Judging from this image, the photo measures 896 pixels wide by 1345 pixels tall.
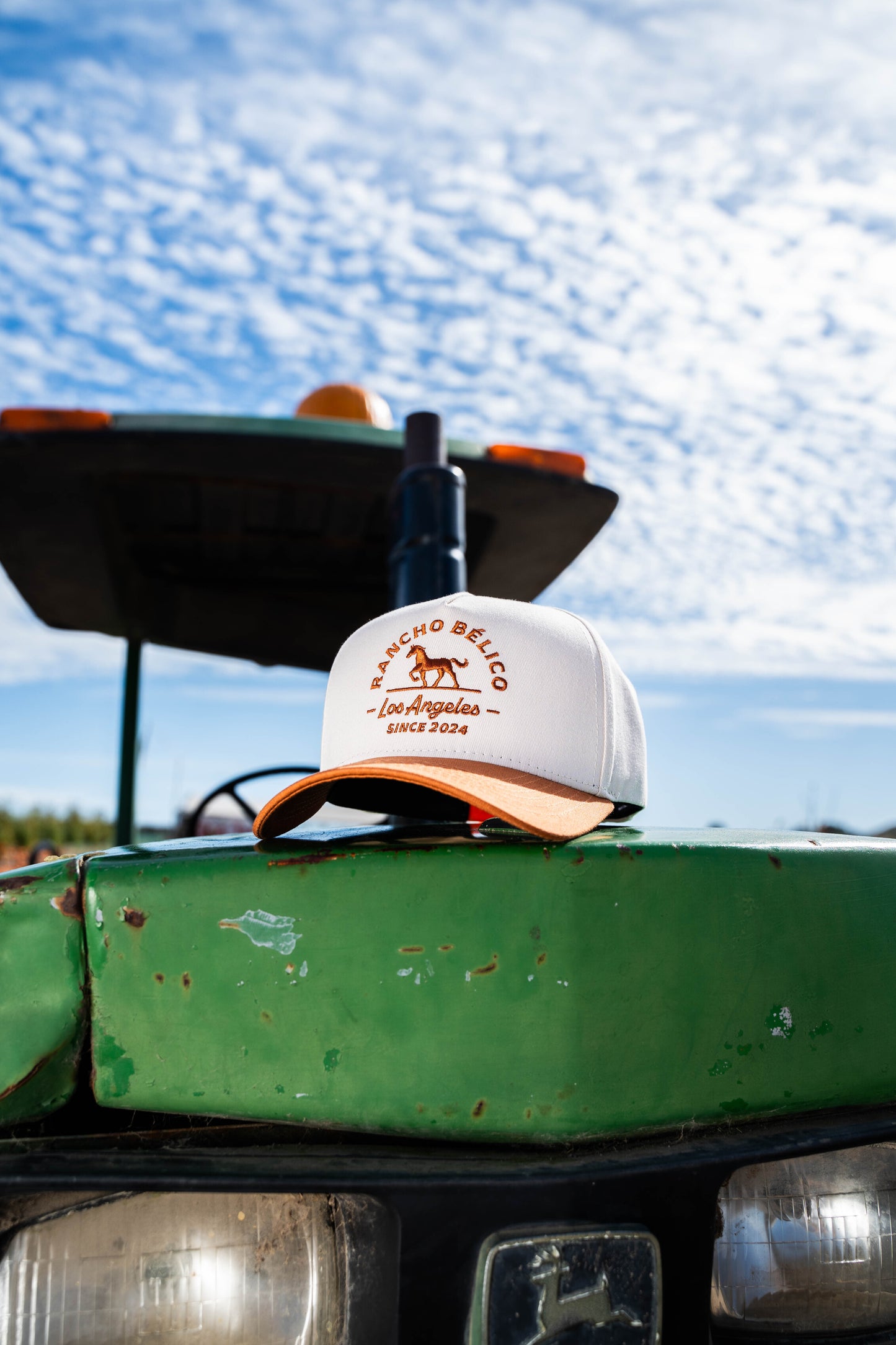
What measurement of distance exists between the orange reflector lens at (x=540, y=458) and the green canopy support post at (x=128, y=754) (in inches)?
52.9

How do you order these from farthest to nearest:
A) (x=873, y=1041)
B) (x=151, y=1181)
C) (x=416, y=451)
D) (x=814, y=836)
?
(x=416, y=451) < (x=814, y=836) < (x=873, y=1041) < (x=151, y=1181)

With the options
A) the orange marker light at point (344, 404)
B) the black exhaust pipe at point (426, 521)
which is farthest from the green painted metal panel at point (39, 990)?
the orange marker light at point (344, 404)

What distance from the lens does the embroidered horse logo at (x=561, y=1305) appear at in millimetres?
918

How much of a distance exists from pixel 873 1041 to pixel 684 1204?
0.29 m

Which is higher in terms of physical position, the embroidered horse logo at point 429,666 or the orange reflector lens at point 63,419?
the orange reflector lens at point 63,419

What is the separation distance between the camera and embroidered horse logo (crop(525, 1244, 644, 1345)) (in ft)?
3.01

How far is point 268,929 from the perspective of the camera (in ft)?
3.28

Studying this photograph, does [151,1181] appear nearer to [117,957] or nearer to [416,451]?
[117,957]

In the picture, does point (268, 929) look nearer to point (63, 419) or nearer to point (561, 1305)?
point (561, 1305)

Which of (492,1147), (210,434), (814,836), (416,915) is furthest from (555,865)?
(210,434)

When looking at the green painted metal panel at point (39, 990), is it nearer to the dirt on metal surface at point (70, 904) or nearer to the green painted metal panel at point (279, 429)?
the dirt on metal surface at point (70, 904)

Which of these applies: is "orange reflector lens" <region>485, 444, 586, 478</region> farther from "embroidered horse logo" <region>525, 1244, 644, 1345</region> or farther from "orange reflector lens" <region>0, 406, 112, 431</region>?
"embroidered horse logo" <region>525, 1244, 644, 1345</region>

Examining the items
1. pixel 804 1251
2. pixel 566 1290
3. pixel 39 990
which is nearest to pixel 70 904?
pixel 39 990

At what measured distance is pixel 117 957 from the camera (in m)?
1.01
